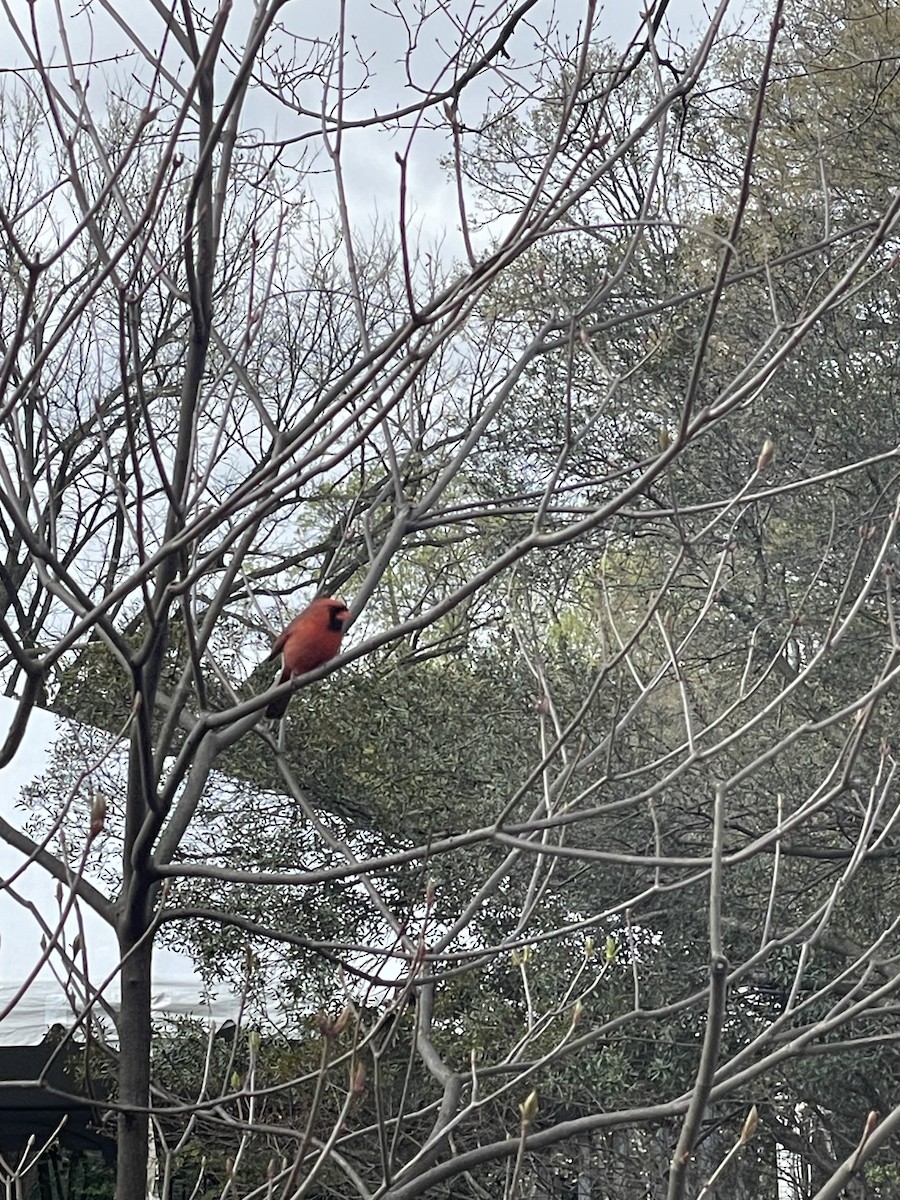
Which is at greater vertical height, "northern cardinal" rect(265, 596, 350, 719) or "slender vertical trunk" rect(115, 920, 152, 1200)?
"northern cardinal" rect(265, 596, 350, 719)

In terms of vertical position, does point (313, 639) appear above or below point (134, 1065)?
above

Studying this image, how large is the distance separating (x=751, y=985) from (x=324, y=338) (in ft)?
20.0

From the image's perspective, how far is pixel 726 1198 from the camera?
586 centimetres

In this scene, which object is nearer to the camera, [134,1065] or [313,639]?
[134,1065]

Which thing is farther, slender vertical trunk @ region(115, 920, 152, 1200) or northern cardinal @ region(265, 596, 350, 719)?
northern cardinal @ region(265, 596, 350, 719)

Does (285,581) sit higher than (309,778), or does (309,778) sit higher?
(285,581)

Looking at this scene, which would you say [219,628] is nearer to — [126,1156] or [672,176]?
[672,176]

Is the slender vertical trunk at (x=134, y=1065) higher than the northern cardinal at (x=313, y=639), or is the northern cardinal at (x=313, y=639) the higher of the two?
the northern cardinal at (x=313, y=639)

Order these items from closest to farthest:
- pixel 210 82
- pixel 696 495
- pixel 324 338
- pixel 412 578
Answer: pixel 210 82 → pixel 696 495 → pixel 324 338 → pixel 412 578

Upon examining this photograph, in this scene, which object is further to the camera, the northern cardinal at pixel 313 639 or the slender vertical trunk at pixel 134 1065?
the northern cardinal at pixel 313 639

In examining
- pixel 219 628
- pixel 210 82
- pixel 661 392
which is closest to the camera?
pixel 210 82

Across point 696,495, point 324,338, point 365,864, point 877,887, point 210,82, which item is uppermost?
point 324,338

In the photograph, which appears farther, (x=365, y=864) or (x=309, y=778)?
(x=309, y=778)

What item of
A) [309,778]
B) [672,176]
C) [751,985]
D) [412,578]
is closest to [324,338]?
[412,578]
